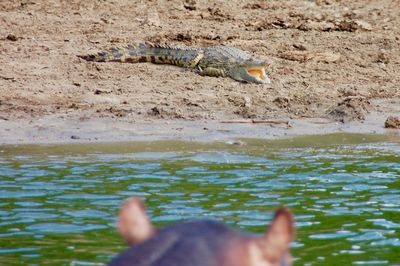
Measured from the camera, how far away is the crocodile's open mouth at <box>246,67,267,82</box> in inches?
523

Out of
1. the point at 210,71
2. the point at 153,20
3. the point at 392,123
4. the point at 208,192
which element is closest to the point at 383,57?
the point at 210,71

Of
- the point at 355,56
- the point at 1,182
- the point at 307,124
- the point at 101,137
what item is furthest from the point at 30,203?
the point at 355,56

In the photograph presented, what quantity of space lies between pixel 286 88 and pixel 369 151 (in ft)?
8.98

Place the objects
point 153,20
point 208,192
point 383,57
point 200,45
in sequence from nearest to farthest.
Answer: point 208,192 < point 383,57 < point 200,45 < point 153,20

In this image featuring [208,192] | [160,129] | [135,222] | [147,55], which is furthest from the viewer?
[147,55]

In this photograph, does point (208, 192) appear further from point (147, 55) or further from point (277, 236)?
point (277, 236)

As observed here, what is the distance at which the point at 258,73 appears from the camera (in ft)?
44.1

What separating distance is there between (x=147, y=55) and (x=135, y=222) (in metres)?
11.3

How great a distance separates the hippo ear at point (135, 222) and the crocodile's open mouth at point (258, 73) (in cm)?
1087

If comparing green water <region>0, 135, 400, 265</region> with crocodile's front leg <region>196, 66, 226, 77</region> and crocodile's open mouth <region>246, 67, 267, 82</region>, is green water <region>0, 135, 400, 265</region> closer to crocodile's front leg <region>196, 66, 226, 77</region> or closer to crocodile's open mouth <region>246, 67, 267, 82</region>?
crocodile's open mouth <region>246, 67, 267, 82</region>

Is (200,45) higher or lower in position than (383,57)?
higher

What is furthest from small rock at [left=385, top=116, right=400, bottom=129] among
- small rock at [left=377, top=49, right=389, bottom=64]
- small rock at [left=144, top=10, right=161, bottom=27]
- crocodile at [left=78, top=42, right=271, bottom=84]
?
small rock at [left=144, top=10, right=161, bottom=27]

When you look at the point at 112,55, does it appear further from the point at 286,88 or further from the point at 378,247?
the point at 378,247

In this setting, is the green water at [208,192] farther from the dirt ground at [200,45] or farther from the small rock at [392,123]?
the dirt ground at [200,45]
